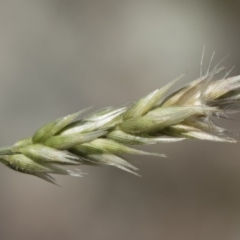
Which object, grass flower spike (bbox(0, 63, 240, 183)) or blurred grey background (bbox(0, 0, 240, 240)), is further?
blurred grey background (bbox(0, 0, 240, 240))

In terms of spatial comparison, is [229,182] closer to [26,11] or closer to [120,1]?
[120,1]

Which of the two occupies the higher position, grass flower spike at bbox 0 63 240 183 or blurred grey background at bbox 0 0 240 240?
blurred grey background at bbox 0 0 240 240

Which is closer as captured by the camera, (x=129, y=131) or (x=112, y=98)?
(x=129, y=131)

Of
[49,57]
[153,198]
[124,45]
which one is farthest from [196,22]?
[153,198]

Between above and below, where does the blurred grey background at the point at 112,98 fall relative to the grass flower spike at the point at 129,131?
above

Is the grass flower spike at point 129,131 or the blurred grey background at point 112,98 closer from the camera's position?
the grass flower spike at point 129,131
